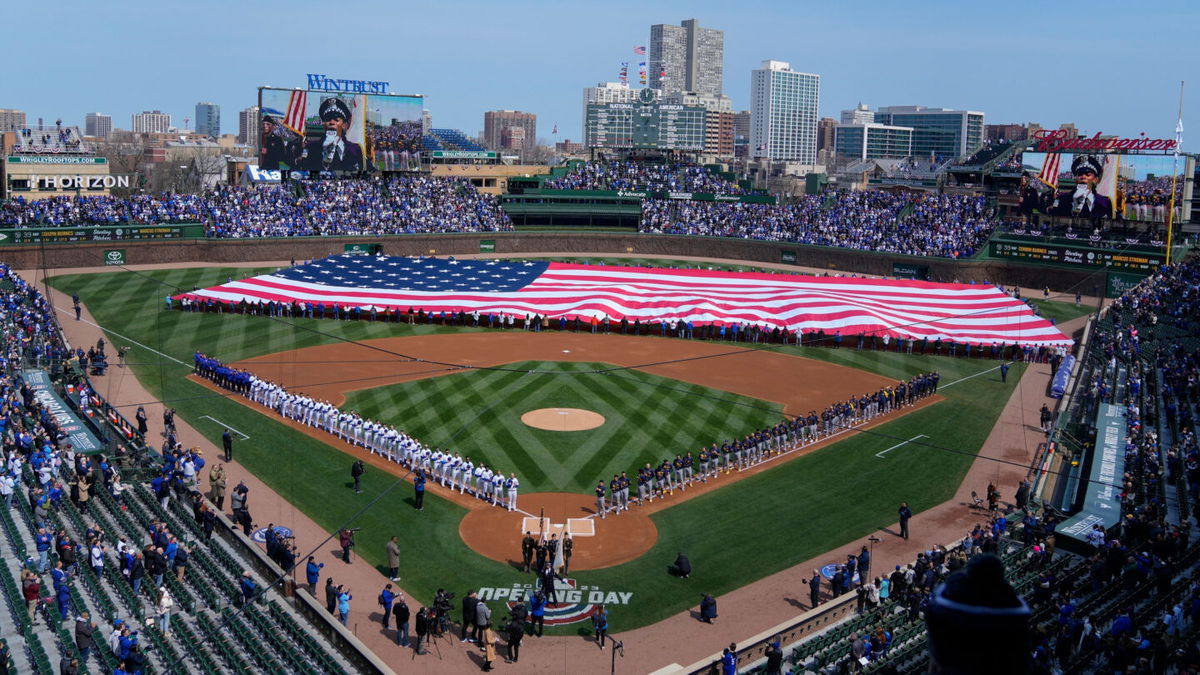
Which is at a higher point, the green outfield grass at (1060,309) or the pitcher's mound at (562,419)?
the green outfield grass at (1060,309)

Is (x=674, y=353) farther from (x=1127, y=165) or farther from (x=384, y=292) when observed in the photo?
(x=1127, y=165)

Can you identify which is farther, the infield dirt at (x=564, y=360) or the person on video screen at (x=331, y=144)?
the person on video screen at (x=331, y=144)

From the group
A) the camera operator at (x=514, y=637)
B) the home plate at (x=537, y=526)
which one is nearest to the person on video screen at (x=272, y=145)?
the home plate at (x=537, y=526)

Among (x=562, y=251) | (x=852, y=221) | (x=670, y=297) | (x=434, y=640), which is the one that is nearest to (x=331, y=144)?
(x=562, y=251)

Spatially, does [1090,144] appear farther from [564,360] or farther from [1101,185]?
[564,360]

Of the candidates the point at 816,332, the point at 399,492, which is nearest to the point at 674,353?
the point at 816,332

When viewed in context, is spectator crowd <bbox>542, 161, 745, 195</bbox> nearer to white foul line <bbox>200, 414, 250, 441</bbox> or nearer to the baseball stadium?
the baseball stadium

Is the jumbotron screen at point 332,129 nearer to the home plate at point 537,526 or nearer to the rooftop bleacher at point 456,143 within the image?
the rooftop bleacher at point 456,143
